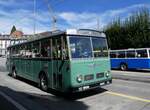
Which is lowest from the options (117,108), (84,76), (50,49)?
(117,108)

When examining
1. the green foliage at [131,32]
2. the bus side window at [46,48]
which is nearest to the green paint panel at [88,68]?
the bus side window at [46,48]

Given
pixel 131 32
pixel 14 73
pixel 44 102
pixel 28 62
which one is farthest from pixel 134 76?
pixel 131 32

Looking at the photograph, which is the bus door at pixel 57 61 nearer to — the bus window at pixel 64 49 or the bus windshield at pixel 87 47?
the bus window at pixel 64 49

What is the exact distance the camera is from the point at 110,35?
42.1m

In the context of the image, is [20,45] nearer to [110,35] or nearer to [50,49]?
[50,49]

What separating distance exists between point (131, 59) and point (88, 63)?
15.8 m

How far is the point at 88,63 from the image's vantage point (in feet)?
33.1

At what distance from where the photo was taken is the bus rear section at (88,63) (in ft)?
31.6

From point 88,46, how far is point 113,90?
2.52m

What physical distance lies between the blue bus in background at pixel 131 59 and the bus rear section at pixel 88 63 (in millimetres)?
13228

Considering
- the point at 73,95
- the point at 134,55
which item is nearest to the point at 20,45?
the point at 73,95

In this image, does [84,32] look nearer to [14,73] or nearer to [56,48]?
[56,48]

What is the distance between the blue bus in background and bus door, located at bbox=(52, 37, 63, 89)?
47.1 feet

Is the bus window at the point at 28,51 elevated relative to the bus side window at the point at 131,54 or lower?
elevated
